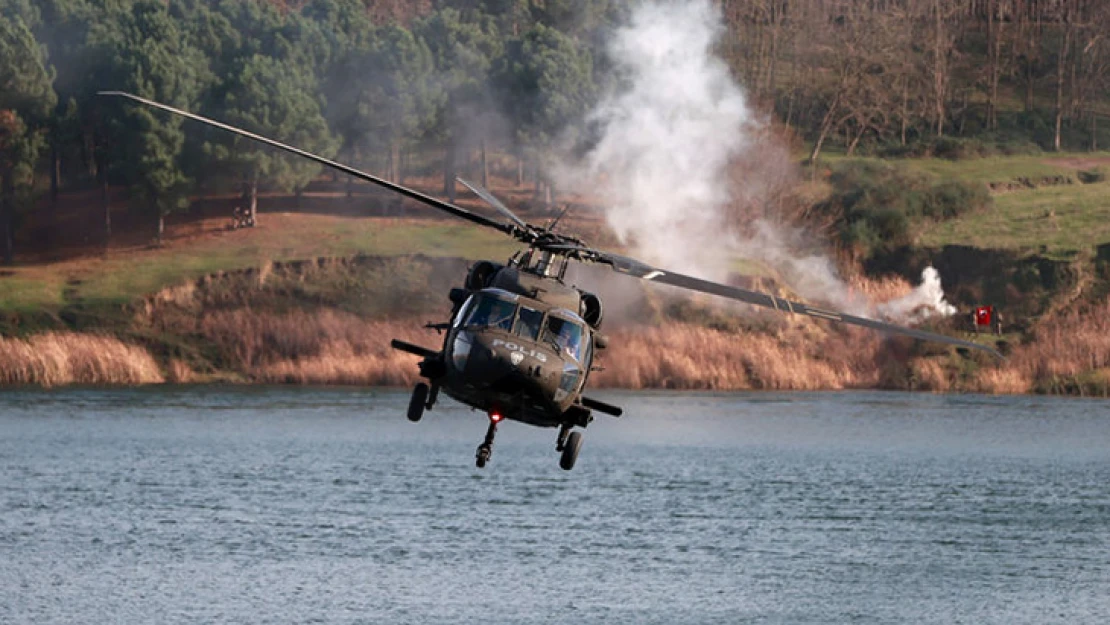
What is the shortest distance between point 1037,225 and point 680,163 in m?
23.9

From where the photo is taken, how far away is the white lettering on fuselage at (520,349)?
136 feet

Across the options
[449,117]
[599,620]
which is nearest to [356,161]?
[449,117]

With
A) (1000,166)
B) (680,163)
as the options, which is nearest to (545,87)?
(680,163)

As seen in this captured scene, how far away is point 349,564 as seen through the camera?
73938 mm

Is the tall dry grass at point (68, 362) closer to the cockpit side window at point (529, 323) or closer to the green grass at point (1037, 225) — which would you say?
the green grass at point (1037, 225)

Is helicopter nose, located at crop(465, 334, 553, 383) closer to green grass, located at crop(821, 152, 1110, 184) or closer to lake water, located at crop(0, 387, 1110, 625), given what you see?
lake water, located at crop(0, 387, 1110, 625)

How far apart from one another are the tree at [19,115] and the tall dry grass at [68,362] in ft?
66.8

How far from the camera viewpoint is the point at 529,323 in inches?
1663

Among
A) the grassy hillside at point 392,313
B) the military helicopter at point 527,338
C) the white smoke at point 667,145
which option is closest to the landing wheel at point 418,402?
the military helicopter at point 527,338

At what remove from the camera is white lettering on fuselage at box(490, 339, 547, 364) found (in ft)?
136

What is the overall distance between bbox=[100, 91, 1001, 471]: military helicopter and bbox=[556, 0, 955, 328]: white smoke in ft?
283

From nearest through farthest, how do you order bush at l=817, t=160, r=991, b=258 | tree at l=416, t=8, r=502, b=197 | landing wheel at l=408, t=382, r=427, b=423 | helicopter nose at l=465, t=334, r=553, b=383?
helicopter nose at l=465, t=334, r=553, b=383 < landing wheel at l=408, t=382, r=427, b=423 < bush at l=817, t=160, r=991, b=258 < tree at l=416, t=8, r=502, b=197

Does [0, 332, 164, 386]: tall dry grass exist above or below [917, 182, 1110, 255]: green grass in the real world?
below

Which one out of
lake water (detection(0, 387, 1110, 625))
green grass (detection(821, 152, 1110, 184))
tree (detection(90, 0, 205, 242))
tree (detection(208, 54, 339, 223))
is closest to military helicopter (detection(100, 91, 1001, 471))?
lake water (detection(0, 387, 1110, 625))
